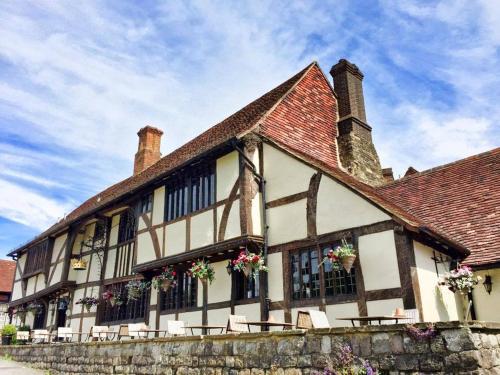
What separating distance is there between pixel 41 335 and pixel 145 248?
6.85m

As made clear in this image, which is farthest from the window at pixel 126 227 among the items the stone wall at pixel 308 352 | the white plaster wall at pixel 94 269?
the stone wall at pixel 308 352

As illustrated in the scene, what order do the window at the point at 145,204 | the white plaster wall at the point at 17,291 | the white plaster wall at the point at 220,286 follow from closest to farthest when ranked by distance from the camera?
1. the white plaster wall at the point at 220,286
2. the window at the point at 145,204
3. the white plaster wall at the point at 17,291

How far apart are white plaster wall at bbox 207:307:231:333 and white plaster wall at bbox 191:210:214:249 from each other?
5.38ft

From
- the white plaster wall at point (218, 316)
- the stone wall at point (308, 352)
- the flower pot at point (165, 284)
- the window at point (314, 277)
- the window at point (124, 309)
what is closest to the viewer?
the stone wall at point (308, 352)

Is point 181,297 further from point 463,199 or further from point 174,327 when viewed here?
point 463,199

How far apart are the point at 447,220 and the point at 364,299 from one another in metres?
4.13

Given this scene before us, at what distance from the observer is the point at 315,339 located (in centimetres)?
584

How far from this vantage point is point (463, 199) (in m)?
11.5

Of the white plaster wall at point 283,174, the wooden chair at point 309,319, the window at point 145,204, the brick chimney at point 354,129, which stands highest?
the brick chimney at point 354,129

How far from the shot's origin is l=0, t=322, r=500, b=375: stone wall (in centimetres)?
470

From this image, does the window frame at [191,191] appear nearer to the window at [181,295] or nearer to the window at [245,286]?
the window at [181,295]

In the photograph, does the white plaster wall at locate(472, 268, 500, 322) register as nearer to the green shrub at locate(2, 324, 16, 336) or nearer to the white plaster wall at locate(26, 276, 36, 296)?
the white plaster wall at locate(26, 276, 36, 296)

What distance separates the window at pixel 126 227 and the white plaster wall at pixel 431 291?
32.4ft

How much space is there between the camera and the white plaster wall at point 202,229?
11102 millimetres
